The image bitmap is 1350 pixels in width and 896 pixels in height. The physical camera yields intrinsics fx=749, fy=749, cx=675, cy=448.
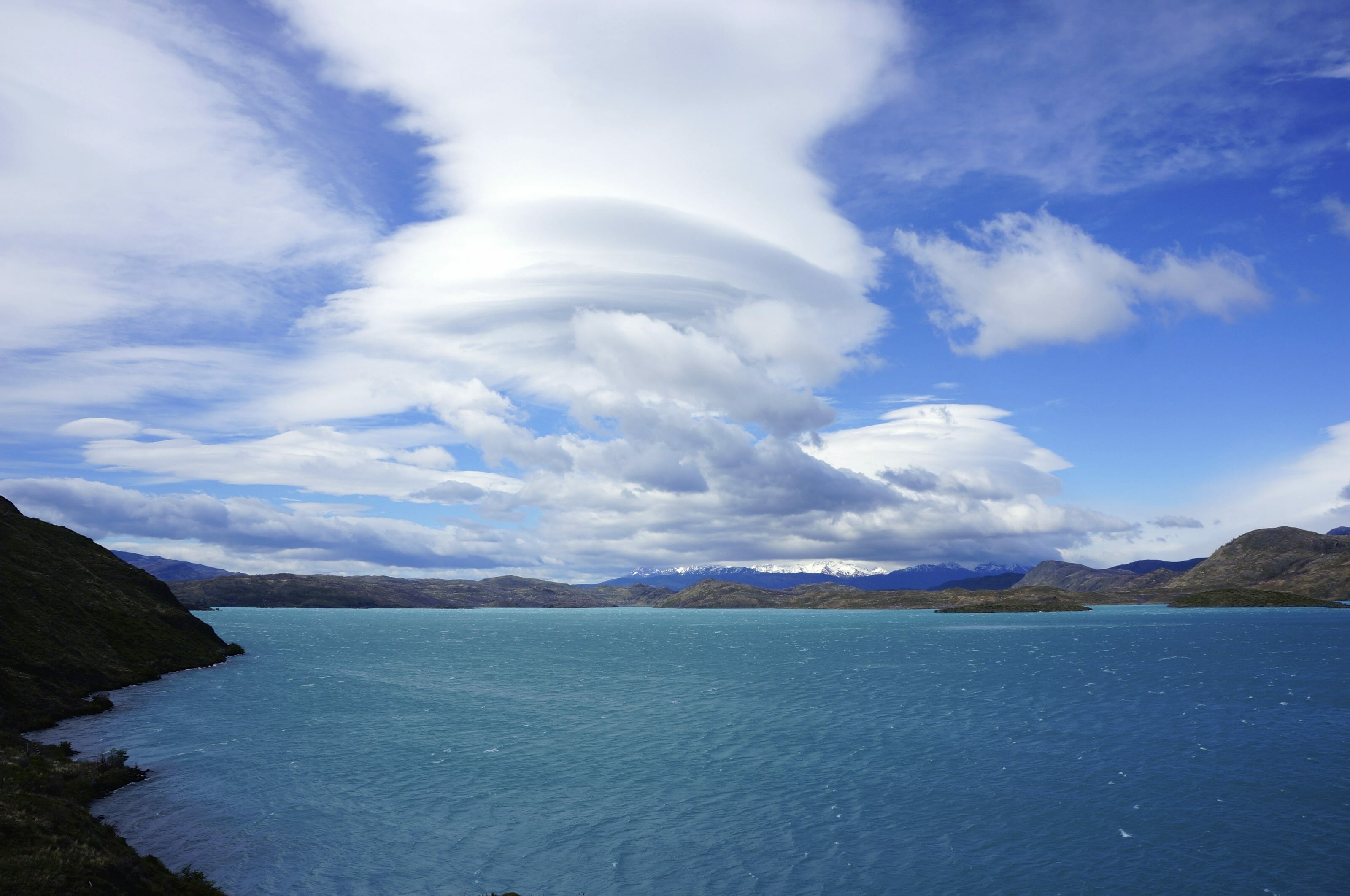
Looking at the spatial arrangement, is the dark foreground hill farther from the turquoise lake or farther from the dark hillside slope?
the turquoise lake

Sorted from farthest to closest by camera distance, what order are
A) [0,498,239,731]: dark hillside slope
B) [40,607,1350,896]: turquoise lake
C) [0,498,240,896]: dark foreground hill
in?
1. [0,498,239,731]: dark hillside slope
2. [40,607,1350,896]: turquoise lake
3. [0,498,240,896]: dark foreground hill

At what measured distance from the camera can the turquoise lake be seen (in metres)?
34.6

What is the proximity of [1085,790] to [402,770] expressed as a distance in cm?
4590

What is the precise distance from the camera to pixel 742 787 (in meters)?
49.1

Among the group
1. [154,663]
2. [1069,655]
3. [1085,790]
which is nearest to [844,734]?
[1085,790]

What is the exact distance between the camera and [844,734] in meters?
66.2

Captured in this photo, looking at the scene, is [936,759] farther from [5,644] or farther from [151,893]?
[5,644]

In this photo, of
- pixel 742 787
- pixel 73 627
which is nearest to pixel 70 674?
pixel 73 627

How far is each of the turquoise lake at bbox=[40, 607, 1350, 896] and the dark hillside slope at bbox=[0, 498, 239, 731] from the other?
4.19m

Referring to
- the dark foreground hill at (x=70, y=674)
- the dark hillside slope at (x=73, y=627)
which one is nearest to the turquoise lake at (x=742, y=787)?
the dark foreground hill at (x=70, y=674)

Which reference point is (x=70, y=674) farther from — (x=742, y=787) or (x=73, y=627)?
(x=742, y=787)

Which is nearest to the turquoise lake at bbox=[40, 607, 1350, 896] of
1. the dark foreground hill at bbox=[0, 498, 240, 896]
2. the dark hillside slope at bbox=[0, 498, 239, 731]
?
the dark foreground hill at bbox=[0, 498, 240, 896]

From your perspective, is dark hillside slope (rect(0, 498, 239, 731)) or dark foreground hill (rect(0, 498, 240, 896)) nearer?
dark foreground hill (rect(0, 498, 240, 896))

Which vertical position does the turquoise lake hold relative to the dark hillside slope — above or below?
below
